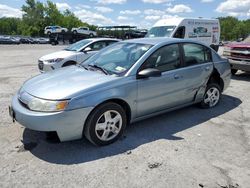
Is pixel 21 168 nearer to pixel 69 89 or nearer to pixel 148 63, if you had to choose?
pixel 69 89

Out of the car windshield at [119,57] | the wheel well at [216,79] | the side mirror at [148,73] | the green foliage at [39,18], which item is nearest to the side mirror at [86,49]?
the car windshield at [119,57]

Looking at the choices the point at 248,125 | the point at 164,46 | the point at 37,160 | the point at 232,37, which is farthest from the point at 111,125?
the point at 232,37

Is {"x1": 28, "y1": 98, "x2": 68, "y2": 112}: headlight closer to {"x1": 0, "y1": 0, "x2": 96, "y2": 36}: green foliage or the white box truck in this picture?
the white box truck

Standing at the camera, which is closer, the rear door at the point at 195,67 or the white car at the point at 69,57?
the rear door at the point at 195,67

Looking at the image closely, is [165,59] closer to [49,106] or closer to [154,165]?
[154,165]

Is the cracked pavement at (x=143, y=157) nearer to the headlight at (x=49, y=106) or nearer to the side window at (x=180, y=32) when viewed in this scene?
the headlight at (x=49, y=106)

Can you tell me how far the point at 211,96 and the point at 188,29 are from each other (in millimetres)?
8271

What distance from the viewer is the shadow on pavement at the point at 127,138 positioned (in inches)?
141

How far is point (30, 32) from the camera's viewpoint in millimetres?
82938

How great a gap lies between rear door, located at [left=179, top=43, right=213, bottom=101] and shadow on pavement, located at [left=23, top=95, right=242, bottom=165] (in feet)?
1.57

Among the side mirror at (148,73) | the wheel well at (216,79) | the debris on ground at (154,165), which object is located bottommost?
the debris on ground at (154,165)

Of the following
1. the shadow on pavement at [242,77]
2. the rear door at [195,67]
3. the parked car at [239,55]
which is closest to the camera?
the rear door at [195,67]

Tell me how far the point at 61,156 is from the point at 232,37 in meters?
115

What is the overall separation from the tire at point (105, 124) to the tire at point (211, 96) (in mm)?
2272
